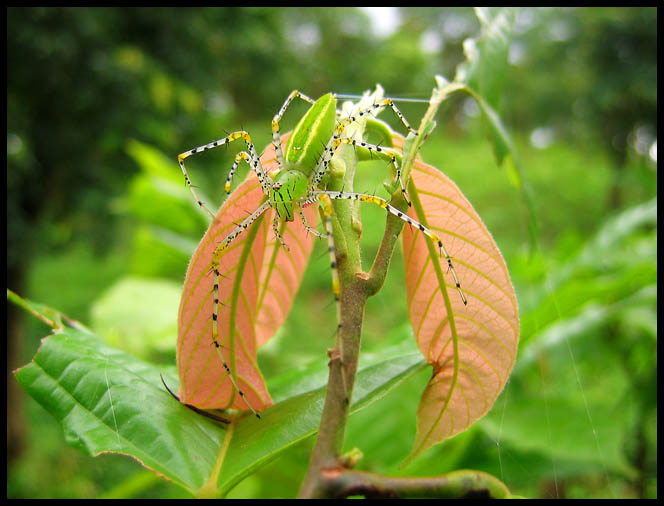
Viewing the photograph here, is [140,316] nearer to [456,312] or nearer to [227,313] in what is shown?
[227,313]

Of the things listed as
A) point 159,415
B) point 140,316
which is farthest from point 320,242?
point 140,316

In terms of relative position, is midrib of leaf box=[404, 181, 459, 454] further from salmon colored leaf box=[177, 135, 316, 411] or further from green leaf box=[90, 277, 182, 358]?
green leaf box=[90, 277, 182, 358]

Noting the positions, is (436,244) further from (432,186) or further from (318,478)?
(318,478)

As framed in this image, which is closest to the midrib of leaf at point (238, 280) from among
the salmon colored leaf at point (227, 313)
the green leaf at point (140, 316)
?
the salmon colored leaf at point (227, 313)

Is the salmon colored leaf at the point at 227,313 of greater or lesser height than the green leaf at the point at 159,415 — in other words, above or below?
above

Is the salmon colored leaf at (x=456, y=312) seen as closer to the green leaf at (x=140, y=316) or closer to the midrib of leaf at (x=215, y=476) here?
the midrib of leaf at (x=215, y=476)

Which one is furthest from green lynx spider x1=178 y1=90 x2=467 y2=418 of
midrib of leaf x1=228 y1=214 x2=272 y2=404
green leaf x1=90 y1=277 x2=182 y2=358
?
green leaf x1=90 y1=277 x2=182 y2=358
